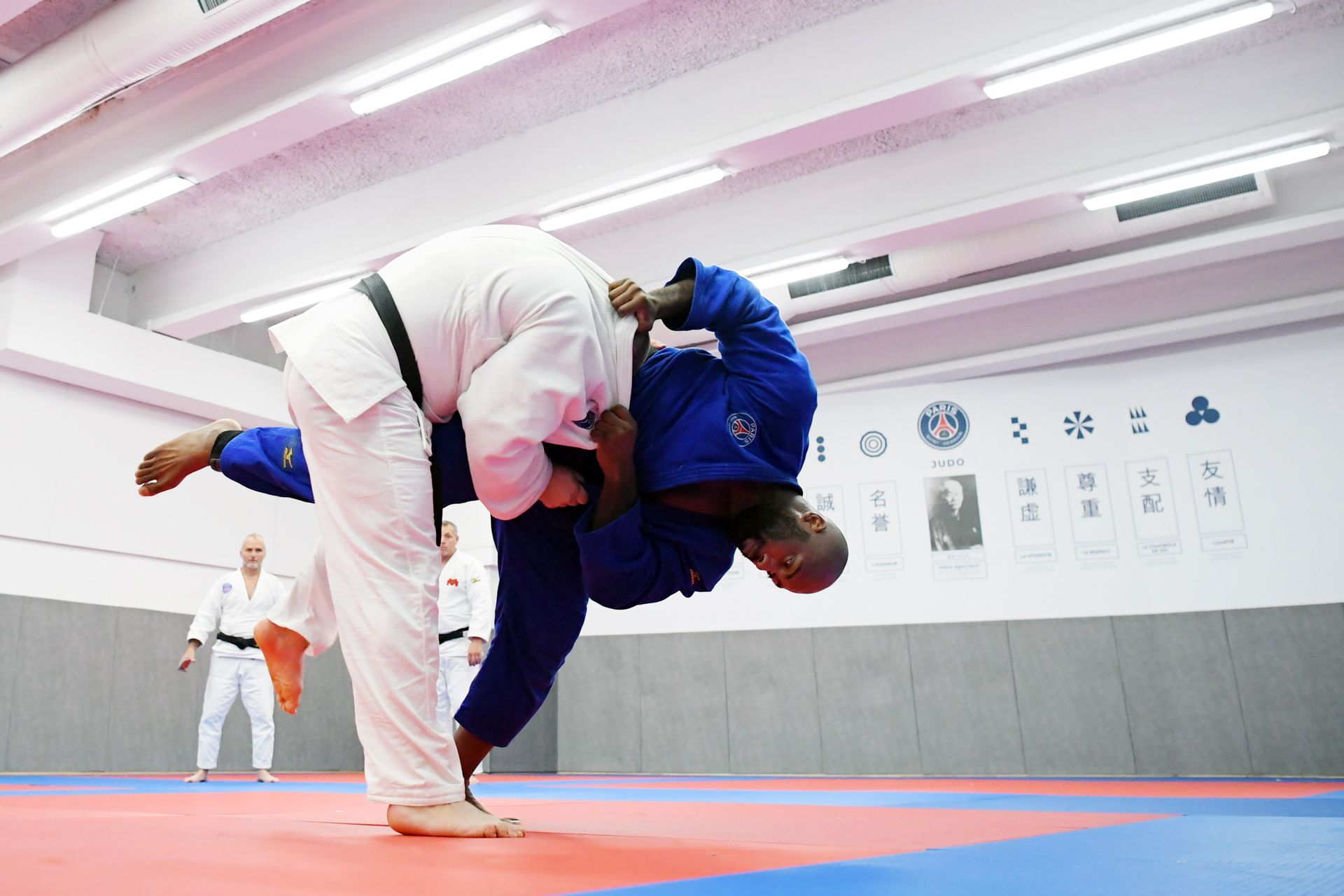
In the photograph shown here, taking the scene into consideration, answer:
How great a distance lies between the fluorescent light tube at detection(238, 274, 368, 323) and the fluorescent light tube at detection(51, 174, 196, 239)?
1.23m

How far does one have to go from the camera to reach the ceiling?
560 cm

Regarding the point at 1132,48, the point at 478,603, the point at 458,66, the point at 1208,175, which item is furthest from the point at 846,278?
the point at 478,603

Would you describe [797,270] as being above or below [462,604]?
above

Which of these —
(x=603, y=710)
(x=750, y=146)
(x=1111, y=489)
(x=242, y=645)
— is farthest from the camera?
(x=603, y=710)

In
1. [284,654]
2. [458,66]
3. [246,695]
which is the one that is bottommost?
[246,695]

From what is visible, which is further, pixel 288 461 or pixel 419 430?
pixel 288 461

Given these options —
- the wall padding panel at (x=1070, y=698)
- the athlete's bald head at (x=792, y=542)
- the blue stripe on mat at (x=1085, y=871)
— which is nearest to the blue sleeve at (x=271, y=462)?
the athlete's bald head at (x=792, y=542)

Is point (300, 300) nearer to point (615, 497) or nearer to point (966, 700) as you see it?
point (966, 700)

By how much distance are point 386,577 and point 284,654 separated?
17.1 inches

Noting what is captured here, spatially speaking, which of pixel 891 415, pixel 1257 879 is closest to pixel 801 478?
pixel 891 415

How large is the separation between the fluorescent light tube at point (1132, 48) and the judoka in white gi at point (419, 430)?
440 cm

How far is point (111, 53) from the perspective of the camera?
201 inches

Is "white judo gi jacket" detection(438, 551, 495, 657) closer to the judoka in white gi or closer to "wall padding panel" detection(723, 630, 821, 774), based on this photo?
"wall padding panel" detection(723, 630, 821, 774)

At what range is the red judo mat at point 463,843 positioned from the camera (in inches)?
47.3
